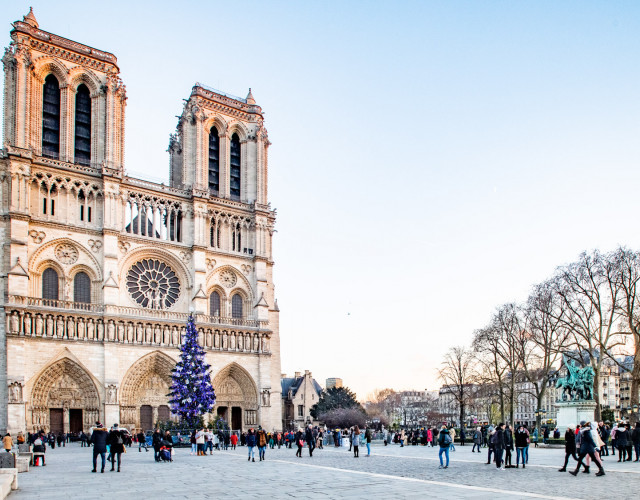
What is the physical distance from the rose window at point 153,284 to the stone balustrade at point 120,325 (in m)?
1.69

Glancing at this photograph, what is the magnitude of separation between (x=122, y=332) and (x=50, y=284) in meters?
5.59

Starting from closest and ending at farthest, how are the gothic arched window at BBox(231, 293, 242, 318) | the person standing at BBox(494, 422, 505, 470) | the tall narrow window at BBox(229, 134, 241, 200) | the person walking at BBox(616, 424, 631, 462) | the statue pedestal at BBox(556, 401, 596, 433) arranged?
the person standing at BBox(494, 422, 505, 470), the person walking at BBox(616, 424, 631, 462), the statue pedestal at BBox(556, 401, 596, 433), the gothic arched window at BBox(231, 293, 242, 318), the tall narrow window at BBox(229, 134, 241, 200)

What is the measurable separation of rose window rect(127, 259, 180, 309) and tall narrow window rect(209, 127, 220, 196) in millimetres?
8850

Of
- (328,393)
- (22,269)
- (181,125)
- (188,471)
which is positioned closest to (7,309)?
(22,269)

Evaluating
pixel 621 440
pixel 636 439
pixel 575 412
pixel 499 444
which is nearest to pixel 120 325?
pixel 575 412

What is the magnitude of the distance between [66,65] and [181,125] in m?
10.6

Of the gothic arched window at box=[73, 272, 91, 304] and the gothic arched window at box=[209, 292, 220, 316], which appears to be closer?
the gothic arched window at box=[73, 272, 91, 304]

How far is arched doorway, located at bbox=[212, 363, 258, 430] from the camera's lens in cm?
5019

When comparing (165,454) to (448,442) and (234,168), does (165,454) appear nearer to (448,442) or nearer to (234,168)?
(448,442)

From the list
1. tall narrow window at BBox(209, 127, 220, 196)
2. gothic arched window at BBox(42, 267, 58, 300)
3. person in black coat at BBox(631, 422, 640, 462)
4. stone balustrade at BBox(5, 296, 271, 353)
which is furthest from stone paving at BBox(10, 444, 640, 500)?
tall narrow window at BBox(209, 127, 220, 196)

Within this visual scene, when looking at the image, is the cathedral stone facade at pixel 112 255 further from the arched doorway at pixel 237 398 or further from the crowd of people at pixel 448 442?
the crowd of people at pixel 448 442

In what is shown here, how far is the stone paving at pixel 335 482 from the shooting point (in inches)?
510

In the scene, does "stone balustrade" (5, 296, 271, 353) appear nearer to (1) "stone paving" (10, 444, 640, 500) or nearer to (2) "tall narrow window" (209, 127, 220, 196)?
(2) "tall narrow window" (209, 127, 220, 196)

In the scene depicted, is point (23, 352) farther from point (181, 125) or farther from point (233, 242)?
point (181, 125)
